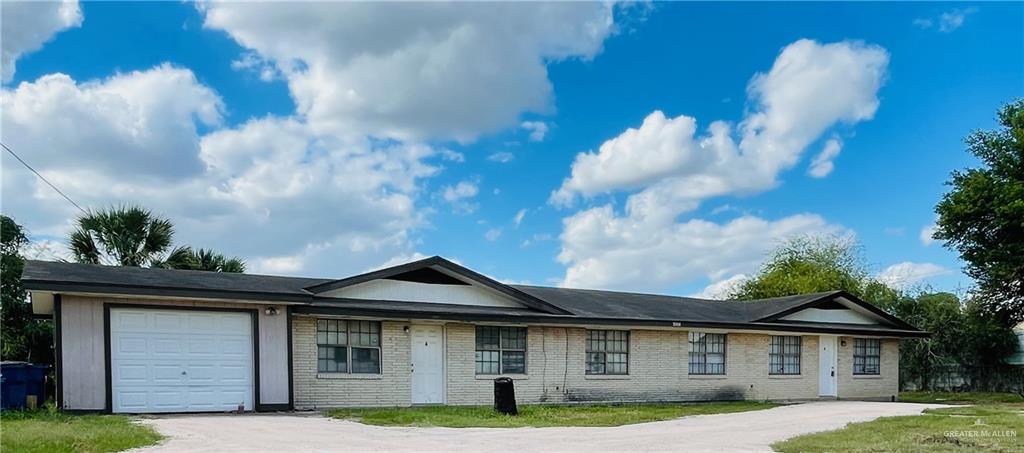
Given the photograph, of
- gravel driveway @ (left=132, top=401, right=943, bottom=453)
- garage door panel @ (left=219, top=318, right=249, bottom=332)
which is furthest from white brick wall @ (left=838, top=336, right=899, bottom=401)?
garage door panel @ (left=219, top=318, right=249, bottom=332)

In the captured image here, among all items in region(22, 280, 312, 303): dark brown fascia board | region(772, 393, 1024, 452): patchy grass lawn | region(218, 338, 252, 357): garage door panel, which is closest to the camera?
region(772, 393, 1024, 452): patchy grass lawn

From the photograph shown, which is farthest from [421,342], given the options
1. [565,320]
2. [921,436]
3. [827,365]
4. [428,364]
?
[827,365]

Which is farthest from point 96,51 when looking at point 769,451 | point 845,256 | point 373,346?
point 845,256

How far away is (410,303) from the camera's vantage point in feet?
64.1

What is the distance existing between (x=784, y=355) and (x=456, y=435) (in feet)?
51.0

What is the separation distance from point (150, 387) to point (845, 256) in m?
40.3

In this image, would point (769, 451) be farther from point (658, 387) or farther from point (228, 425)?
point (658, 387)

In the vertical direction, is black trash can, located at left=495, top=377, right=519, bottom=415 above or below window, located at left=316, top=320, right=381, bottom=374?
below

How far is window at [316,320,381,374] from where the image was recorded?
18359mm

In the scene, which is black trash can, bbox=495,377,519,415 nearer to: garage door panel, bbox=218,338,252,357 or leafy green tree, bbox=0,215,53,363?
garage door panel, bbox=218,338,252,357

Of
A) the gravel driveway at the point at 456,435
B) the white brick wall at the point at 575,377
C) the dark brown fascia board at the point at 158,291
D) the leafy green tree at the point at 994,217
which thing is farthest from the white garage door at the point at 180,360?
the leafy green tree at the point at 994,217

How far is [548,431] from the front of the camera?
13.5m

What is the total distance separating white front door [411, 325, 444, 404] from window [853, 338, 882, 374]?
1430 cm

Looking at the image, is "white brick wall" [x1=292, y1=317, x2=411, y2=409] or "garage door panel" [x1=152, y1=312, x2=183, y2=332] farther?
"white brick wall" [x1=292, y1=317, x2=411, y2=409]
